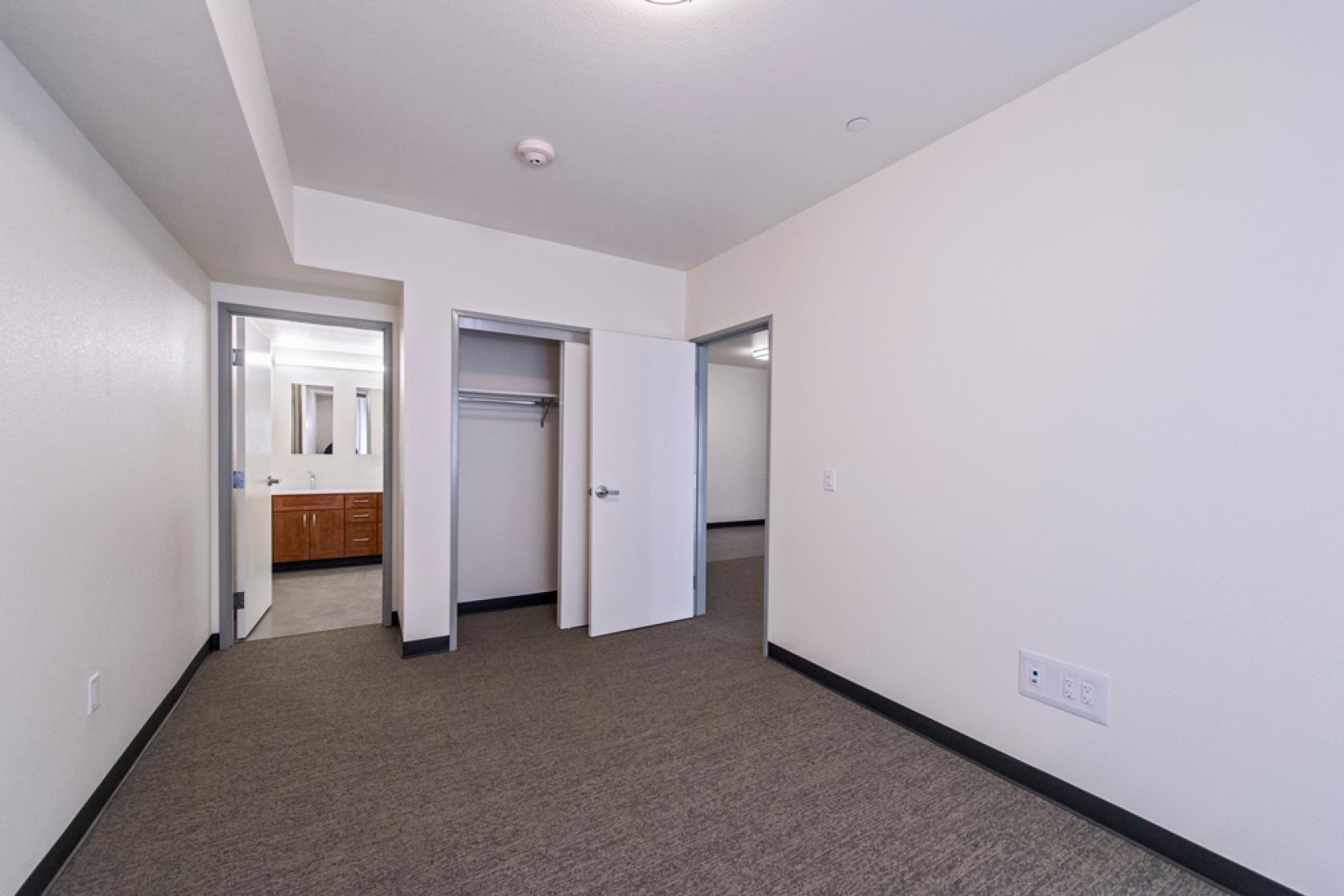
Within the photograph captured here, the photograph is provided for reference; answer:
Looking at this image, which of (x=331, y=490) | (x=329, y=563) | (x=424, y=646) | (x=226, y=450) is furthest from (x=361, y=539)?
(x=424, y=646)

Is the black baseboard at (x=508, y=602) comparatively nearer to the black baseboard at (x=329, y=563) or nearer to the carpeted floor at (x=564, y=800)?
the carpeted floor at (x=564, y=800)

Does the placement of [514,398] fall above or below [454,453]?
above

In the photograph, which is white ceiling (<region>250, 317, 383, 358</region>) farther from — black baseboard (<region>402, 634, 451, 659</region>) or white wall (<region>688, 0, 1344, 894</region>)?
white wall (<region>688, 0, 1344, 894</region>)

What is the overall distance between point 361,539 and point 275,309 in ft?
9.47

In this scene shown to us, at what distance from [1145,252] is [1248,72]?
48 cm

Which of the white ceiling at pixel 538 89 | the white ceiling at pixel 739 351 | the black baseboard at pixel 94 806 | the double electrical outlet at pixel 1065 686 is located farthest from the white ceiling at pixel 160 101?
the white ceiling at pixel 739 351

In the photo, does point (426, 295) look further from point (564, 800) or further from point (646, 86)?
point (564, 800)

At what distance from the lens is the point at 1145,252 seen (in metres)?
1.69

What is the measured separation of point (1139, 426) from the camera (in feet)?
5.55

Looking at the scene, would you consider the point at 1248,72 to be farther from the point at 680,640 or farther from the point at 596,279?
the point at 680,640

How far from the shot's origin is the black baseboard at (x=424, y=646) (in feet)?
10.2

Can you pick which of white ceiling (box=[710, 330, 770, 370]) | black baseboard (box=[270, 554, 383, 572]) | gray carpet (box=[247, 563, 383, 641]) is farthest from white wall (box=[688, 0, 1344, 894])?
black baseboard (box=[270, 554, 383, 572])

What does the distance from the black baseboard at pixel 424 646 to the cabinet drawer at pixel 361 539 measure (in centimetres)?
Result: 270

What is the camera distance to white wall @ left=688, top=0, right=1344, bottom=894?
1.41 meters
